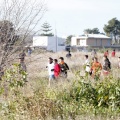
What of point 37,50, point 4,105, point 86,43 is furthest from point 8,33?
point 86,43

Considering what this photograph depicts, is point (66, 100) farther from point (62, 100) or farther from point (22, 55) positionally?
point (22, 55)

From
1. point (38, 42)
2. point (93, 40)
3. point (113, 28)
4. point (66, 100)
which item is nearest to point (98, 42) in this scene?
point (93, 40)

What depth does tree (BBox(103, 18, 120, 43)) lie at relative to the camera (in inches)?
3413

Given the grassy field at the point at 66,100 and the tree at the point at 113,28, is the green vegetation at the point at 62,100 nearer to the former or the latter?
the grassy field at the point at 66,100

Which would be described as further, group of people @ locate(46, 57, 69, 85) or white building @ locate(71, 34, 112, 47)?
white building @ locate(71, 34, 112, 47)

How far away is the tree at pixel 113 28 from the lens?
284ft

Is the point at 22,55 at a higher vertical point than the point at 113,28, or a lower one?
lower

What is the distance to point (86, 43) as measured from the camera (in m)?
88.1

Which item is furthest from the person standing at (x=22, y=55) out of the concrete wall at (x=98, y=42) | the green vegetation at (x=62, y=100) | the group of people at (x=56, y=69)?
the concrete wall at (x=98, y=42)

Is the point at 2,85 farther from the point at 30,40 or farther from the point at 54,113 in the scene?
the point at 30,40

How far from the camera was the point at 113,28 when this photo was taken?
288 feet

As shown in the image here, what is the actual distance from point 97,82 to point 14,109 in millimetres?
2512

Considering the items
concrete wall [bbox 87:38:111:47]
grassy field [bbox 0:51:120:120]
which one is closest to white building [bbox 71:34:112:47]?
concrete wall [bbox 87:38:111:47]

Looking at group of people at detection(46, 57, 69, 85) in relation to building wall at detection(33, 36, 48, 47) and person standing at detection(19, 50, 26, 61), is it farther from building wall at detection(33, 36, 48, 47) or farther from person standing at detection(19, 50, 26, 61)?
person standing at detection(19, 50, 26, 61)
